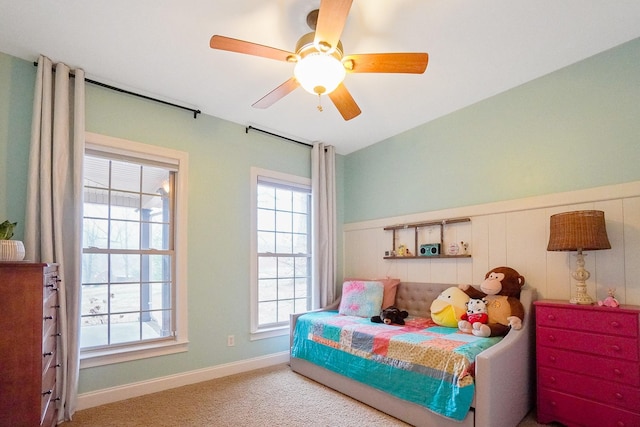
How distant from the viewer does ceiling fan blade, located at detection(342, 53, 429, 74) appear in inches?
76.7

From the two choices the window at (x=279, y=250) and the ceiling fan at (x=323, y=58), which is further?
the window at (x=279, y=250)

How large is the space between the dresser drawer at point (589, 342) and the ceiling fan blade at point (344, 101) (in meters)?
2.04

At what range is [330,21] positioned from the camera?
5.62ft

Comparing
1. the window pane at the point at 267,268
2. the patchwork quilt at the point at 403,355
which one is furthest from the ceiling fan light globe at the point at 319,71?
the window pane at the point at 267,268

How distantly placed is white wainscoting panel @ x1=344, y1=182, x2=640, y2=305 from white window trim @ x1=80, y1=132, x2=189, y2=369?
2.17 m

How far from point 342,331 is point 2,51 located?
3.36 m

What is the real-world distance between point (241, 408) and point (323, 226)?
7.01 ft

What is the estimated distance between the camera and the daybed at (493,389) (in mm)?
2096

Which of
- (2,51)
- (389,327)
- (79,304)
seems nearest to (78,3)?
(2,51)

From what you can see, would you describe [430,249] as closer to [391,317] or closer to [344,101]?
[391,317]

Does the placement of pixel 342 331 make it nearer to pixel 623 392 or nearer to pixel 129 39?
pixel 623 392

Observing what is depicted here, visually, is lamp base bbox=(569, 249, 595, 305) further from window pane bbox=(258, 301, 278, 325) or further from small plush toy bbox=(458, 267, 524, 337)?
window pane bbox=(258, 301, 278, 325)

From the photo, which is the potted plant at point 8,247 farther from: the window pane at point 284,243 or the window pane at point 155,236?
the window pane at point 284,243

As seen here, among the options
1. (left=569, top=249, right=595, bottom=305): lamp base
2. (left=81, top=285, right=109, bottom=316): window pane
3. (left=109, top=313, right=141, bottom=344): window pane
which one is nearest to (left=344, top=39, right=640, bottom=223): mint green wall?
(left=569, top=249, right=595, bottom=305): lamp base
